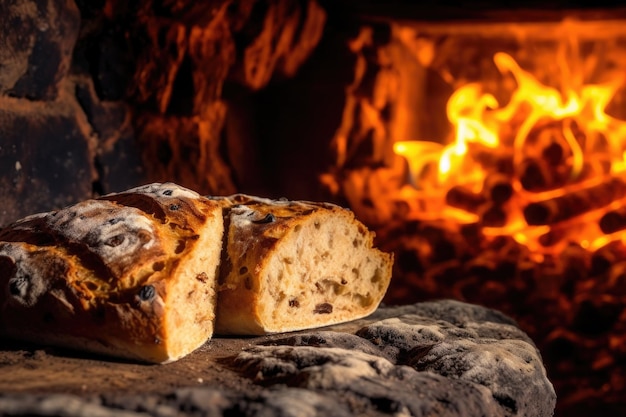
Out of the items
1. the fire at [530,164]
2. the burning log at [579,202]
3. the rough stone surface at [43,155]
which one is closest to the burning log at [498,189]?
the fire at [530,164]

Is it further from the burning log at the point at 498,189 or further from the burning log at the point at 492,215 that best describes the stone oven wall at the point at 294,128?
the burning log at the point at 498,189

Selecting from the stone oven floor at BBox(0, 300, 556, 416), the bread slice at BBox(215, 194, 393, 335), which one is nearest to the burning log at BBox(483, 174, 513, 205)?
the bread slice at BBox(215, 194, 393, 335)

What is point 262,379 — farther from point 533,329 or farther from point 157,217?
point 533,329

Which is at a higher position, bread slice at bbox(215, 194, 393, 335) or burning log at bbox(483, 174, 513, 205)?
burning log at bbox(483, 174, 513, 205)

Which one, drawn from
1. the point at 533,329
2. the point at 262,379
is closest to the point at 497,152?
the point at 533,329

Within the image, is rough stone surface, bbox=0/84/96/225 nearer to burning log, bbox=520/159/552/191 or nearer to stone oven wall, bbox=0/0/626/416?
stone oven wall, bbox=0/0/626/416

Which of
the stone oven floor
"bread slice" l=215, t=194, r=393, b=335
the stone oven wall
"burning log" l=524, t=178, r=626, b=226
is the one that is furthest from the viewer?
"burning log" l=524, t=178, r=626, b=226

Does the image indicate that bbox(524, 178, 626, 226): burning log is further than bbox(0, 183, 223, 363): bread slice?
Yes
